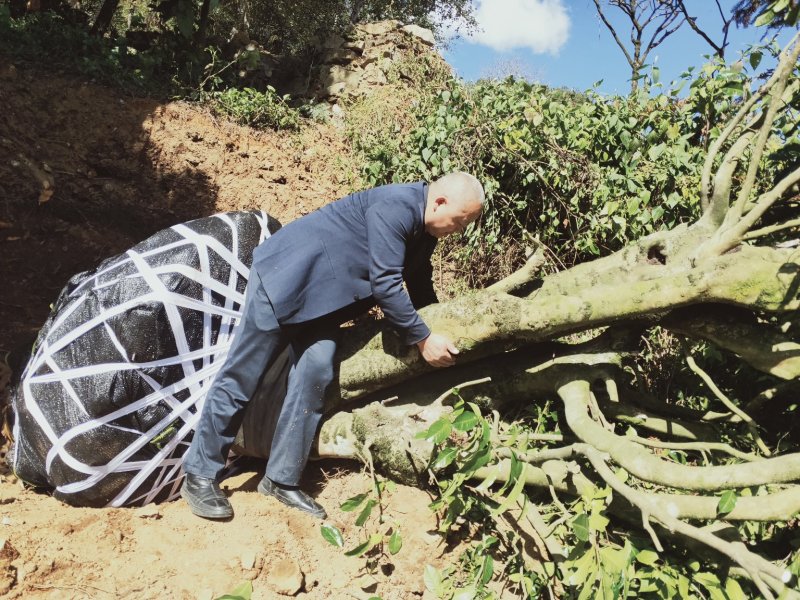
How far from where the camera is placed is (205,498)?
9.41ft

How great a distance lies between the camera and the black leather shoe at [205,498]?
2.83 m

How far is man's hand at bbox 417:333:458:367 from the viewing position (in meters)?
2.79

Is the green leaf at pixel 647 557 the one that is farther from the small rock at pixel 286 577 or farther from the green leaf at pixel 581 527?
the small rock at pixel 286 577

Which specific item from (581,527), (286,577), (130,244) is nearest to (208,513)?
(286,577)

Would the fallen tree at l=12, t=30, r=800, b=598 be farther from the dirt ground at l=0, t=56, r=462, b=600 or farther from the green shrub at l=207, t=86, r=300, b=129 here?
the green shrub at l=207, t=86, r=300, b=129

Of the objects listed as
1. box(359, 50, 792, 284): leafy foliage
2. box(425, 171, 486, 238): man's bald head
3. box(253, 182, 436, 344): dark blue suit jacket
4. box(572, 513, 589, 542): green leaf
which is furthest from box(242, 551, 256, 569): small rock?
box(359, 50, 792, 284): leafy foliage

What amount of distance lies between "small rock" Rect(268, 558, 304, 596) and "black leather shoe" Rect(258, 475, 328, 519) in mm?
329

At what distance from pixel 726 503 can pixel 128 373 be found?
2.59m

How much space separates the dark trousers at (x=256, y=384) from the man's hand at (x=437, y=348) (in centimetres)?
46

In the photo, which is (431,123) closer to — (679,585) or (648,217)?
(648,217)

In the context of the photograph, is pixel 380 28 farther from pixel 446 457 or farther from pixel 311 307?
pixel 446 457

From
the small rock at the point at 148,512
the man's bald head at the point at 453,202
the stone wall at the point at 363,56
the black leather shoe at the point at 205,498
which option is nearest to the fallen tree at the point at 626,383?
the man's bald head at the point at 453,202

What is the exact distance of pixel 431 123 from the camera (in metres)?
5.10

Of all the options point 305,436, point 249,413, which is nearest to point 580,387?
point 305,436
